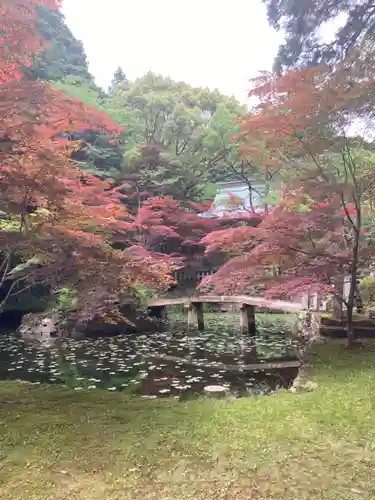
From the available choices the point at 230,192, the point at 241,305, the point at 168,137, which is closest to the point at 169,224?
the point at 168,137

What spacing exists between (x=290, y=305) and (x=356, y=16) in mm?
7066

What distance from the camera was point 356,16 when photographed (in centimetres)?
344

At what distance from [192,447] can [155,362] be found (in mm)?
4628

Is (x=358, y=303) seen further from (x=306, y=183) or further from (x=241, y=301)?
(x=306, y=183)

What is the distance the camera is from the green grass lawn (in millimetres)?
2424

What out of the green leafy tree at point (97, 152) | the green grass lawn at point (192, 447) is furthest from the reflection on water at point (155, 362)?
the green leafy tree at point (97, 152)

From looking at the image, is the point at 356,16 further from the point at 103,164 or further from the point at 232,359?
the point at 103,164

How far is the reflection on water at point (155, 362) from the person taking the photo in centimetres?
602

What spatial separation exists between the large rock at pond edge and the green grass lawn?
21.3 ft

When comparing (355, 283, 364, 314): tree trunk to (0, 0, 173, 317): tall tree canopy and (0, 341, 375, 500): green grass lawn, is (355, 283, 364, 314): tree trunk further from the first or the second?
(0, 0, 173, 317): tall tree canopy

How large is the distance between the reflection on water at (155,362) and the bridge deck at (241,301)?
2.69 feet

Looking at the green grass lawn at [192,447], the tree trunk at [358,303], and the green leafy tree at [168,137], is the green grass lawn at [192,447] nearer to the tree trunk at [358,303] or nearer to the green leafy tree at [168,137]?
the tree trunk at [358,303]

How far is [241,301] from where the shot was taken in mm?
10750

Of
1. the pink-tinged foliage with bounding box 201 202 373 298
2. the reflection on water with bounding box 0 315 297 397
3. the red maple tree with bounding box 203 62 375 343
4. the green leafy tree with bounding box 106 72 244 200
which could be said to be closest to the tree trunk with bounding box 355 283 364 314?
the reflection on water with bounding box 0 315 297 397
